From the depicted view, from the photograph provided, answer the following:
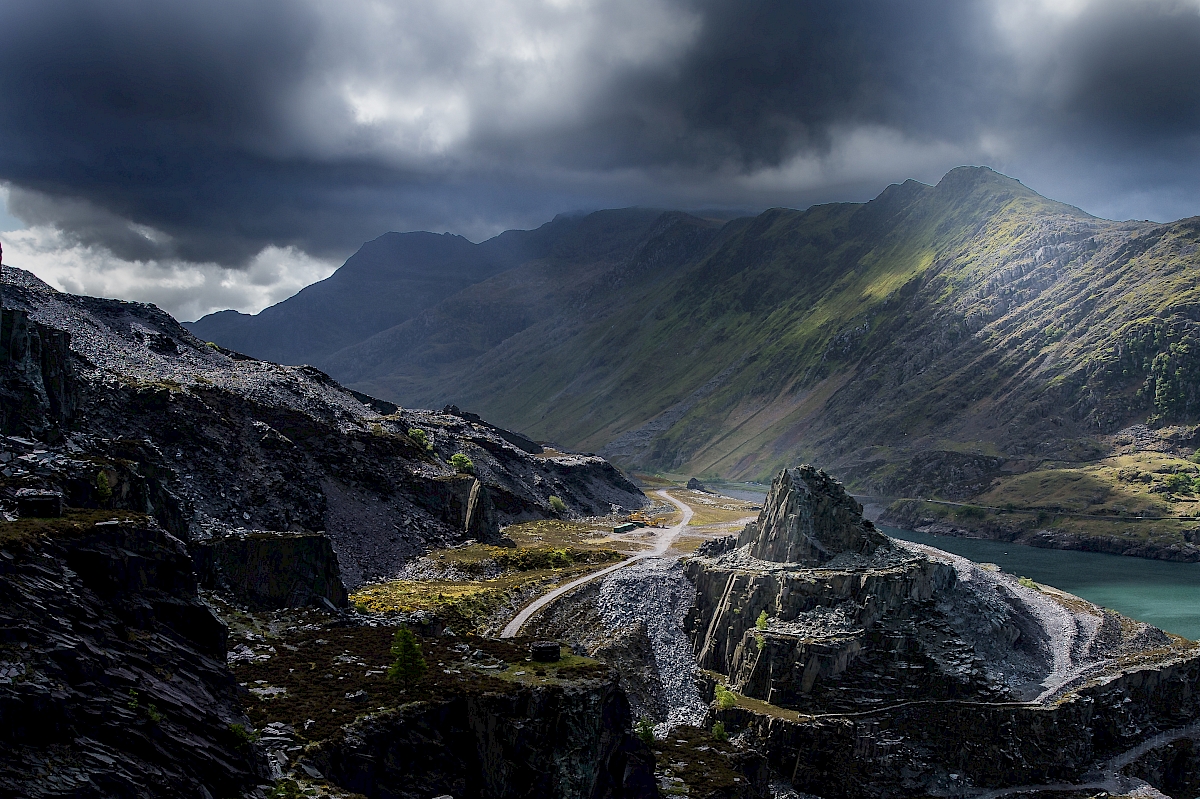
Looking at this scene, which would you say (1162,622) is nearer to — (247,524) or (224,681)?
(247,524)

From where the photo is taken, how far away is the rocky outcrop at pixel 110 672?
23.2 meters

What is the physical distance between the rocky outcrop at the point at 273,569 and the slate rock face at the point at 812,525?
45821mm

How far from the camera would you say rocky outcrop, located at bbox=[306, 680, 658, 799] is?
3578 centimetres

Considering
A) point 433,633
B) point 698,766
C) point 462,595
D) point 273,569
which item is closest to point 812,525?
point 698,766

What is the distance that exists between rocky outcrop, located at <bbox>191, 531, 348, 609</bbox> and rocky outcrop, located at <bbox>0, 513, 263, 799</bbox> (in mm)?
23443

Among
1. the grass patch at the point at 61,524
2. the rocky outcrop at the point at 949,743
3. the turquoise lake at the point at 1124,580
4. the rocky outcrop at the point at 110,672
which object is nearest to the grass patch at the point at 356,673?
the rocky outcrop at the point at 110,672

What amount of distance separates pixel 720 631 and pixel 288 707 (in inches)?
2101

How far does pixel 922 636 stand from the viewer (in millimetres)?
77938

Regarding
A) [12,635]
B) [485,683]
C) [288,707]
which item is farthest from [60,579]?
[485,683]

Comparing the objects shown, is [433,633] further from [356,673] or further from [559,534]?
[559,534]

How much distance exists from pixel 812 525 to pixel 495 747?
53.9m

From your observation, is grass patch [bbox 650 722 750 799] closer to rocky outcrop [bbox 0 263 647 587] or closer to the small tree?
the small tree

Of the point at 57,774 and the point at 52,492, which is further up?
the point at 52,492

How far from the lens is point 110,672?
2650 centimetres
